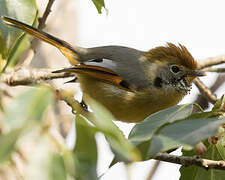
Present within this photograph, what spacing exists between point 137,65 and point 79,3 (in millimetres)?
2068

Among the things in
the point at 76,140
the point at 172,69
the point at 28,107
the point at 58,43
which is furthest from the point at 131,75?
the point at 28,107

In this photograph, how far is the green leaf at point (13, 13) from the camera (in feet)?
7.18

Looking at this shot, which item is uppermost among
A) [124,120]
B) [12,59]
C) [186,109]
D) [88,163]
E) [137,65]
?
[88,163]

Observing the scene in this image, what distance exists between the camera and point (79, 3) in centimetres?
546

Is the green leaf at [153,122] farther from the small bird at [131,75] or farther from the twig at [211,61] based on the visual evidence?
the twig at [211,61]

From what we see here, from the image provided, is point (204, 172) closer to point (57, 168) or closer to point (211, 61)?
point (57, 168)

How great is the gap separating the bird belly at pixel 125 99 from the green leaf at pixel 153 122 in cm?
155

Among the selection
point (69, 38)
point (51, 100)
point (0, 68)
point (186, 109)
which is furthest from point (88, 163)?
point (69, 38)

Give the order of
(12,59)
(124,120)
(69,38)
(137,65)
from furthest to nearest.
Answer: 1. (69,38)
2. (137,65)
3. (124,120)
4. (12,59)

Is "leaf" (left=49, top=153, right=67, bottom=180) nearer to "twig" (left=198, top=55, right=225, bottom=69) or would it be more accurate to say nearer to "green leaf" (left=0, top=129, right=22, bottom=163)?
"green leaf" (left=0, top=129, right=22, bottom=163)

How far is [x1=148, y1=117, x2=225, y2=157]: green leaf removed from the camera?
141cm

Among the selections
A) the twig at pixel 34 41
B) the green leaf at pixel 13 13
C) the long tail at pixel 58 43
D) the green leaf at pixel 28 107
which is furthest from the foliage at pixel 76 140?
the long tail at pixel 58 43

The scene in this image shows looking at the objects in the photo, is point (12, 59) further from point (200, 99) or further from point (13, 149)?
point (200, 99)

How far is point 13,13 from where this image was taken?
2232 mm
